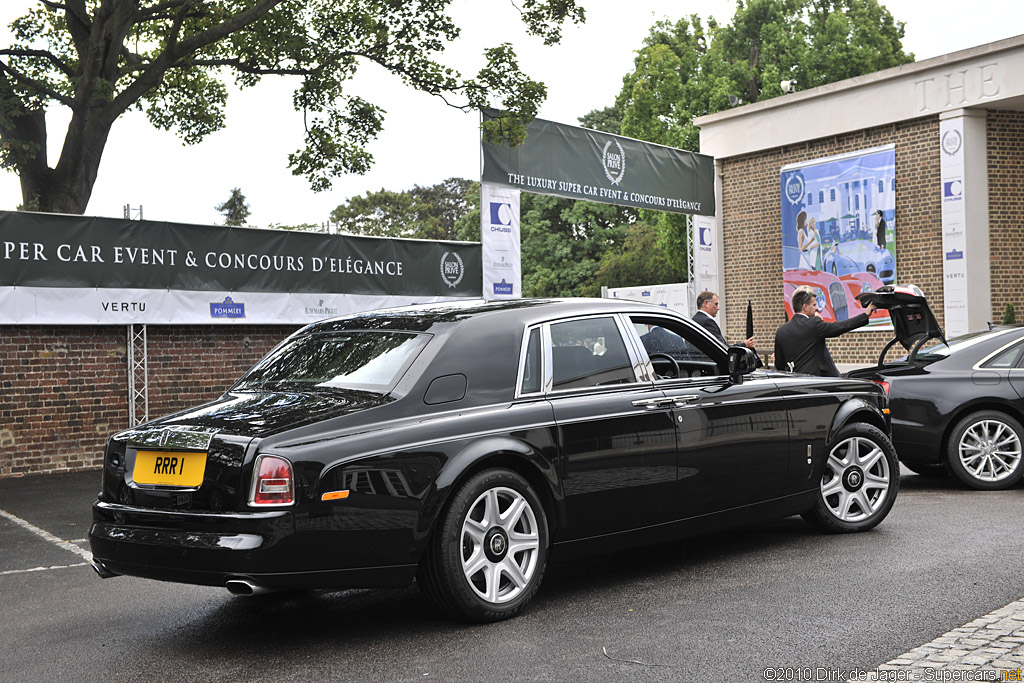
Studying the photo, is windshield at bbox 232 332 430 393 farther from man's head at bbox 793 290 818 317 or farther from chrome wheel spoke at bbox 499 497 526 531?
Result: man's head at bbox 793 290 818 317

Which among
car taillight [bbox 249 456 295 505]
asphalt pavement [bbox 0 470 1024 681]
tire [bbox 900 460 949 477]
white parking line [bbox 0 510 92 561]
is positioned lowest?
white parking line [bbox 0 510 92 561]

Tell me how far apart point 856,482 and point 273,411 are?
411 centimetres

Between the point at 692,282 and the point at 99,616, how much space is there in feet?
65.3

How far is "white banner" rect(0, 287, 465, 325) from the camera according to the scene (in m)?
12.2

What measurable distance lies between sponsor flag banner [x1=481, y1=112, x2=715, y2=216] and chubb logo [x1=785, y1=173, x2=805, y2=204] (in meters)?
1.84

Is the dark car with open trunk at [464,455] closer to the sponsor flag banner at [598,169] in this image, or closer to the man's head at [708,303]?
the man's head at [708,303]

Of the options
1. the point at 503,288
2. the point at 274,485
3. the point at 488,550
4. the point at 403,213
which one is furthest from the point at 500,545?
the point at 403,213

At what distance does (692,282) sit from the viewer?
2420 centimetres

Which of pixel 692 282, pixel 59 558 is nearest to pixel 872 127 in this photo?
pixel 692 282

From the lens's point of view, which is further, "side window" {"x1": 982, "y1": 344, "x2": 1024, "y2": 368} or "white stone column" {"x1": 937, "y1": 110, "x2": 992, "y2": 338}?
"white stone column" {"x1": 937, "y1": 110, "x2": 992, "y2": 338}

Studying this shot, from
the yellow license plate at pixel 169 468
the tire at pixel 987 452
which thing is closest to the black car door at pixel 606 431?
the yellow license plate at pixel 169 468

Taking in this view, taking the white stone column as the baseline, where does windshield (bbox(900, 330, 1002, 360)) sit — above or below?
below

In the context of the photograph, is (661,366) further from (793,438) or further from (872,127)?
(872,127)

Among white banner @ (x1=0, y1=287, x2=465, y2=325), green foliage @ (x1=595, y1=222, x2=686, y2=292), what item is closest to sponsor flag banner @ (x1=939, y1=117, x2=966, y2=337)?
white banner @ (x1=0, y1=287, x2=465, y2=325)
